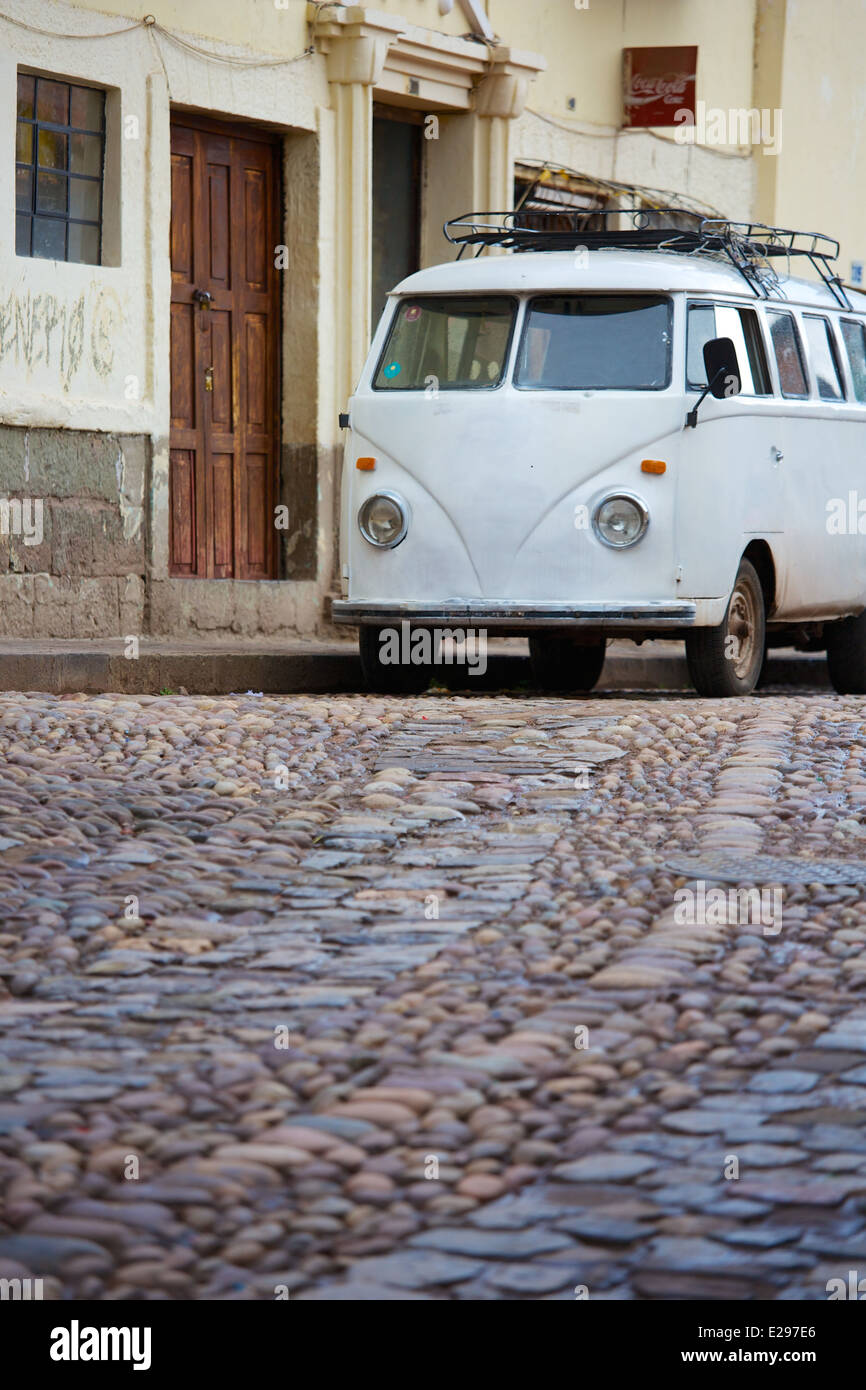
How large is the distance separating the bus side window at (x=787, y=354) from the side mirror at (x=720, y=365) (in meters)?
0.84

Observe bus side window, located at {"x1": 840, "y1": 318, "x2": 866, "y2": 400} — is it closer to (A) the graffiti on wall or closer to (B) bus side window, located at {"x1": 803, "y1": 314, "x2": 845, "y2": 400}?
(B) bus side window, located at {"x1": 803, "y1": 314, "x2": 845, "y2": 400}

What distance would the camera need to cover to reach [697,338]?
35.2 feet

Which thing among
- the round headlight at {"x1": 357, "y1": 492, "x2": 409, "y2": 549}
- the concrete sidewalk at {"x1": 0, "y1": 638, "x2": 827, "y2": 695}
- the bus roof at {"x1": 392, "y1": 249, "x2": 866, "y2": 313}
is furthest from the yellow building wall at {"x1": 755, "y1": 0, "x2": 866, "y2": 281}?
the round headlight at {"x1": 357, "y1": 492, "x2": 409, "y2": 549}

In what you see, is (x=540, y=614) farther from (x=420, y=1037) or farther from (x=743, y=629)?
(x=420, y=1037)

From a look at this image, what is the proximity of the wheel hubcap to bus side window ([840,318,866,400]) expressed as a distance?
1.91 meters

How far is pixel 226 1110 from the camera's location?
371cm

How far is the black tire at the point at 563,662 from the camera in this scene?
12.5 m

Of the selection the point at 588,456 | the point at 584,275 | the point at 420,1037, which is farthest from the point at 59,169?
the point at 420,1037

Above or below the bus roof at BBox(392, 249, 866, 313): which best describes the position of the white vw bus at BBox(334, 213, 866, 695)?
below

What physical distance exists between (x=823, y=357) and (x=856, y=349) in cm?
63

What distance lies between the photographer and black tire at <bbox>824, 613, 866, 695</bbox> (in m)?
12.8

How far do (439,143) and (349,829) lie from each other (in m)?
11.0

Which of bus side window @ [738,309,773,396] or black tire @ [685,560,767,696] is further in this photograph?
bus side window @ [738,309,773,396]
